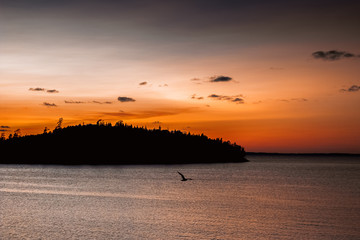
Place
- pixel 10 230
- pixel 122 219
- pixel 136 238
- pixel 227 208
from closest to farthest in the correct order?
pixel 136 238
pixel 10 230
pixel 122 219
pixel 227 208

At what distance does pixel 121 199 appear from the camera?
82250 millimetres

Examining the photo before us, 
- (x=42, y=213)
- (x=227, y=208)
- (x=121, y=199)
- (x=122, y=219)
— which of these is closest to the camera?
(x=122, y=219)

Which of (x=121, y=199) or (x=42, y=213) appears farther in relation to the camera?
(x=121, y=199)

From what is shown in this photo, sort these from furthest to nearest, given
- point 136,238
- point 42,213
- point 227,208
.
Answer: point 227,208, point 42,213, point 136,238

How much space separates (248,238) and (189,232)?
637 centimetres

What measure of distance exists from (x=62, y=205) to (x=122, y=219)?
62.5 ft

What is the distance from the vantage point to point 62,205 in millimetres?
71562

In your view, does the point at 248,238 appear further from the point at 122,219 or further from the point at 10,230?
the point at 10,230

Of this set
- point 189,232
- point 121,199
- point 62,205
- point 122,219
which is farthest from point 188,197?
point 189,232

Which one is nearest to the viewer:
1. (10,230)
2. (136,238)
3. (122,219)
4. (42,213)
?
(136,238)

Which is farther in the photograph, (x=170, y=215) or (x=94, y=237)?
(x=170, y=215)

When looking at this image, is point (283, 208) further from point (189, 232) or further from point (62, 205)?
point (62, 205)

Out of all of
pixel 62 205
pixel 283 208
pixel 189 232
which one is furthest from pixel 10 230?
pixel 283 208

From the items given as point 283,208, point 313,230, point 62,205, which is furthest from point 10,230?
point 283,208
